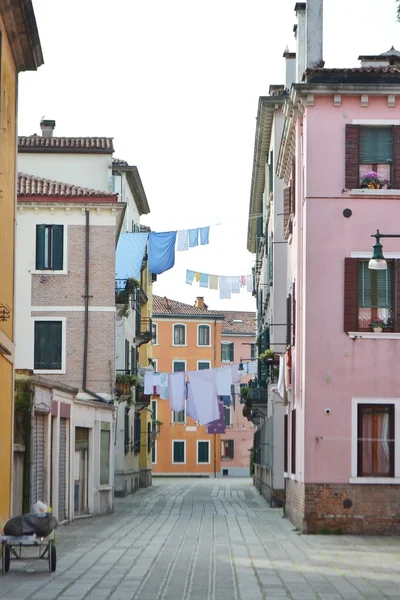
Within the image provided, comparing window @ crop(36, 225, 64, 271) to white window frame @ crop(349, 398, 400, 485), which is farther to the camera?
window @ crop(36, 225, 64, 271)

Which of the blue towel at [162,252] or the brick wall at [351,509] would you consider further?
the blue towel at [162,252]

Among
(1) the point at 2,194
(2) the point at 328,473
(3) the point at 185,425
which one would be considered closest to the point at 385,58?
(2) the point at 328,473

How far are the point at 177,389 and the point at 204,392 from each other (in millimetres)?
1279

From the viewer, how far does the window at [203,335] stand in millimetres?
95250

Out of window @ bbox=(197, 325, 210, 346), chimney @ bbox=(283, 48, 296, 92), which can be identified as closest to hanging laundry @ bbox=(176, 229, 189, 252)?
chimney @ bbox=(283, 48, 296, 92)

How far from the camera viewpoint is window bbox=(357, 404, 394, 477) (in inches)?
1072

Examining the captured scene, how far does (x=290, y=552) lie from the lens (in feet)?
74.2

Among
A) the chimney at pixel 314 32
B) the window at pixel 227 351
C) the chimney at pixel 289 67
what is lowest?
the window at pixel 227 351

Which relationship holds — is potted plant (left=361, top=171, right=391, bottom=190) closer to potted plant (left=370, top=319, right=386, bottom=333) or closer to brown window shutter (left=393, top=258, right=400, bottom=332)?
brown window shutter (left=393, top=258, right=400, bottom=332)

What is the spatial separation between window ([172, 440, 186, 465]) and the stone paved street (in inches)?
2299

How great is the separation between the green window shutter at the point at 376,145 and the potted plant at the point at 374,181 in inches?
11.1

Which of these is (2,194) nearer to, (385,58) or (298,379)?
(298,379)

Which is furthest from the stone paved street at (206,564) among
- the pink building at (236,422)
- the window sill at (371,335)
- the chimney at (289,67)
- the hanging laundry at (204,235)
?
the pink building at (236,422)

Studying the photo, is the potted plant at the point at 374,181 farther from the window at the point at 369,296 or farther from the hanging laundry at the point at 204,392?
the hanging laundry at the point at 204,392
